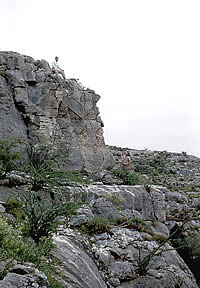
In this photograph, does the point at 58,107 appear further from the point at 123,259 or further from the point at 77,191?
the point at 123,259

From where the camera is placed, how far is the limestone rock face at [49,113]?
16.0 meters

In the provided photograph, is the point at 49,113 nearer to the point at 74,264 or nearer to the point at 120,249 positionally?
the point at 120,249

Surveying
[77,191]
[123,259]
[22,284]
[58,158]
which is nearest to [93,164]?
[58,158]

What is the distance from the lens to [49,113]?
1688 centimetres

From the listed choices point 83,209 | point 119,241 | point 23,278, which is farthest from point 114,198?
point 23,278

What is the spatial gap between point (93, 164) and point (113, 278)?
9065 mm

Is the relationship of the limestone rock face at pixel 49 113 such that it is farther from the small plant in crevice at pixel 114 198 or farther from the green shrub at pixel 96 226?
the green shrub at pixel 96 226

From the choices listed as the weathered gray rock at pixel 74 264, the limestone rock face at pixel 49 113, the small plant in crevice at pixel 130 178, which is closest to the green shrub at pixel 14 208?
the weathered gray rock at pixel 74 264

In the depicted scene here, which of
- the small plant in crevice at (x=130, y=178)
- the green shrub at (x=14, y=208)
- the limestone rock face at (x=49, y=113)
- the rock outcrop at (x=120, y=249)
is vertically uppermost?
the limestone rock face at (x=49, y=113)

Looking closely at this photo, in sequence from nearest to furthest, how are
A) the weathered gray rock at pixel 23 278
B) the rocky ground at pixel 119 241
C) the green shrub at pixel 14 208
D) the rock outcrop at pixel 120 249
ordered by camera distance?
the weathered gray rock at pixel 23 278 → the rocky ground at pixel 119 241 → the rock outcrop at pixel 120 249 → the green shrub at pixel 14 208

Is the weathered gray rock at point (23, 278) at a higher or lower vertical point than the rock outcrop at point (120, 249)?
higher

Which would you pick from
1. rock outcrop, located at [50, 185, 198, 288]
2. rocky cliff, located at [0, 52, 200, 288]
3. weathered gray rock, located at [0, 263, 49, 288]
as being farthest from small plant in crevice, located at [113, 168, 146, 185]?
weathered gray rock, located at [0, 263, 49, 288]

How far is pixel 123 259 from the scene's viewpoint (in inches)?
389

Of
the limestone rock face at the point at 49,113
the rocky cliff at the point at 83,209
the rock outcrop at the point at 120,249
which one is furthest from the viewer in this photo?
the limestone rock face at the point at 49,113
